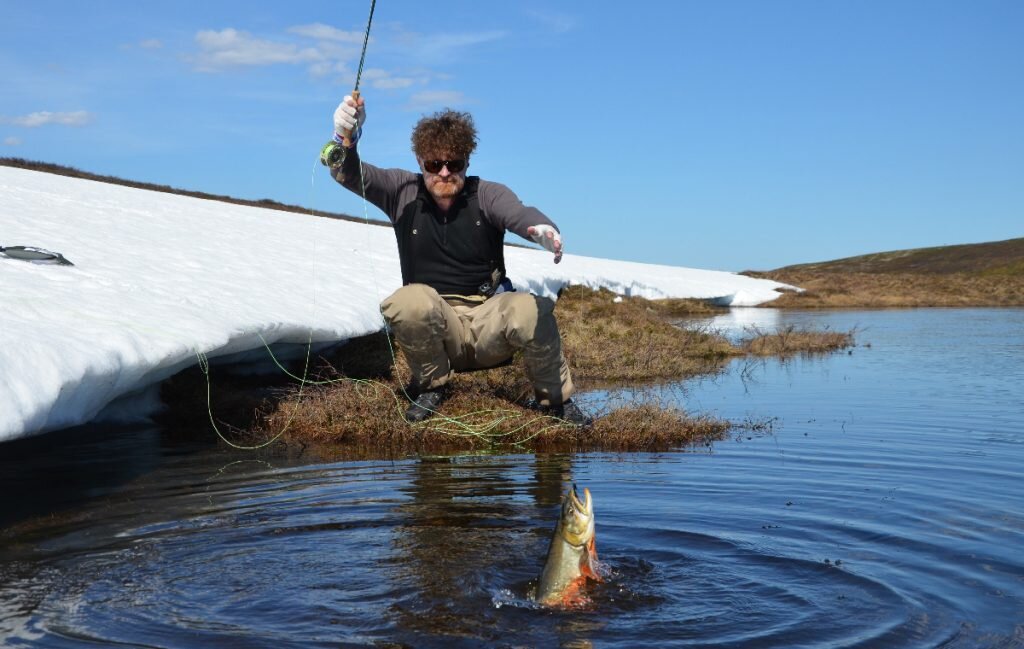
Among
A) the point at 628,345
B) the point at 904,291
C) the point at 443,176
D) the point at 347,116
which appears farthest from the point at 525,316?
the point at 904,291

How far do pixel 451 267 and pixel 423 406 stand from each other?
1.27m

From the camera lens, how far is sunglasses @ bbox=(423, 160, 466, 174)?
7.99 metres

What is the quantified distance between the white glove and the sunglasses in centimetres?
63

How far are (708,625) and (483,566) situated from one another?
48.2 inches

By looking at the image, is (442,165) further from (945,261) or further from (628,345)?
(945,261)

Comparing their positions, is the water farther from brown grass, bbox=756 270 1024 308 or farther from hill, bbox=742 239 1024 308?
hill, bbox=742 239 1024 308

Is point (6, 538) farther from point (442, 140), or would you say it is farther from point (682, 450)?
point (682, 450)

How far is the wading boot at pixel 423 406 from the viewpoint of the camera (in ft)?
28.6

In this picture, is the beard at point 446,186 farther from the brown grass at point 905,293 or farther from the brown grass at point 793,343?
the brown grass at point 905,293

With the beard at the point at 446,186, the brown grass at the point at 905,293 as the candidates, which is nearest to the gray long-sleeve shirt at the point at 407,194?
the beard at the point at 446,186

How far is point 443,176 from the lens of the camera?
8.05 m

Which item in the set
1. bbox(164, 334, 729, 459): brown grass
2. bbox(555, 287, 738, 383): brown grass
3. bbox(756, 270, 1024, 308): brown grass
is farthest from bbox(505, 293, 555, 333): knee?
bbox(756, 270, 1024, 308): brown grass

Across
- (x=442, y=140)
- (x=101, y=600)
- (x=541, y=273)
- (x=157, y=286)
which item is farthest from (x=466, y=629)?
(x=541, y=273)

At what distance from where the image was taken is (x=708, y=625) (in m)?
4.17
